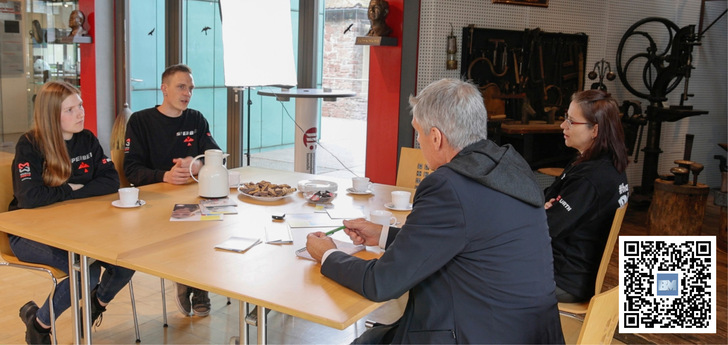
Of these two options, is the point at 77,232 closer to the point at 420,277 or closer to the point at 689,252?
the point at 420,277

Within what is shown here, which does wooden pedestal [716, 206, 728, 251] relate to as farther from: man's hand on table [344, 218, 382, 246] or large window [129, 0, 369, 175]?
man's hand on table [344, 218, 382, 246]

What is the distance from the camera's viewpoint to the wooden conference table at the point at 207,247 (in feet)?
6.01

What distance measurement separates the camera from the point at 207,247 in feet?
7.41

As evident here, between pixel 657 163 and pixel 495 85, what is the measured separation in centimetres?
232

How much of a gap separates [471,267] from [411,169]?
2038 mm

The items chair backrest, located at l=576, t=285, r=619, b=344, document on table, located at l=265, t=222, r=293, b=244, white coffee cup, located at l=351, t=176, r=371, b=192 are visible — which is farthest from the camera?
white coffee cup, located at l=351, t=176, r=371, b=192

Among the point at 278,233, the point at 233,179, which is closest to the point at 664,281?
the point at 278,233

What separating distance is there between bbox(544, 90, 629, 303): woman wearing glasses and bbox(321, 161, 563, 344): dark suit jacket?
856 millimetres

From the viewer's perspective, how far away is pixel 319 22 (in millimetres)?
6152

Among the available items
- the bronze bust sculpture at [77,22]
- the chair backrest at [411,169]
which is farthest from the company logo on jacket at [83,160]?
the bronze bust sculpture at [77,22]

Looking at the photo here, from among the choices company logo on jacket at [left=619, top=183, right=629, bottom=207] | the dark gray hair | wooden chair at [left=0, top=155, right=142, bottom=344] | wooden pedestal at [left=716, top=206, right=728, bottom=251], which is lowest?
wooden pedestal at [left=716, top=206, right=728, bottom=251]

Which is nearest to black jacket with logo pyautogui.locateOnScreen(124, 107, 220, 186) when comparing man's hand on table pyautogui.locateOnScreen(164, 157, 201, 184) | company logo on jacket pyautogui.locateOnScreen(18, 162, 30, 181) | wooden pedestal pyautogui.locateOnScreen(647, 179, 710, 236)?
man's hand on table pyautogui.locateOnScreen(164, 157, 201, 184)

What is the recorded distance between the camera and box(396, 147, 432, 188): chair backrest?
12.3 ft

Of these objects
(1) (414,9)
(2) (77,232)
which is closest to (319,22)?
(1) (414,9)
